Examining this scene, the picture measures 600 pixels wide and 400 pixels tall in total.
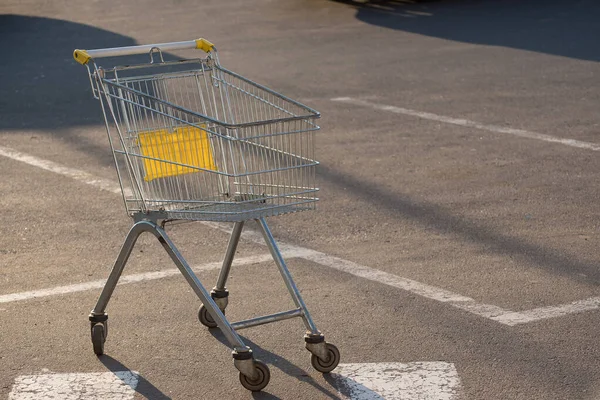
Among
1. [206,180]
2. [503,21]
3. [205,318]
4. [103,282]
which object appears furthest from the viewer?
[503,21]

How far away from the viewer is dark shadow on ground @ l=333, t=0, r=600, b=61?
553 inches

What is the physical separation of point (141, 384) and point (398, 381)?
114 centimetres

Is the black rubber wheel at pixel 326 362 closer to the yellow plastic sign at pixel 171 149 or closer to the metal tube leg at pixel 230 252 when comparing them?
the metal tube leg at pixel 230 252

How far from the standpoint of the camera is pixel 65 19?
18.4m

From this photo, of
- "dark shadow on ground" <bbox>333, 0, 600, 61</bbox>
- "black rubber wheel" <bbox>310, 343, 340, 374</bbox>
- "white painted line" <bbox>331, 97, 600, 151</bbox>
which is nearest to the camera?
"black rubber wheel" <bbox>310, 343, 340, 374</bbox>

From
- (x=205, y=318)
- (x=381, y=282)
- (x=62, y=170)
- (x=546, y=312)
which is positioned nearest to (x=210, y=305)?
(x=205, y=318)

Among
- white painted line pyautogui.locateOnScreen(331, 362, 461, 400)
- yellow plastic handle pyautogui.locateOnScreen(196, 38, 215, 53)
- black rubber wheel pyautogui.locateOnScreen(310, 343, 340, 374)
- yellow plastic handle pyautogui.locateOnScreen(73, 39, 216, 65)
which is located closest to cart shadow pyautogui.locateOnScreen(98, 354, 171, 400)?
black rubber wheel pyautogui.locateOnScreen(310, 343, 340, 374)

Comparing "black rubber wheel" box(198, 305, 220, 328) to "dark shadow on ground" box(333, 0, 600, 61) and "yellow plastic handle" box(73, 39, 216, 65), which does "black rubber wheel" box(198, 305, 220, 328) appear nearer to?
"yellow plastic handle" box(73, 39, 216, 65)

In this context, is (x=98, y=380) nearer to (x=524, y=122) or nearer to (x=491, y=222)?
(x=491, y=222)

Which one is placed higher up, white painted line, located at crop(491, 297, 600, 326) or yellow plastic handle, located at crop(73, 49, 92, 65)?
yellow plastic handle, located at crop(73, 49, 92, 65)

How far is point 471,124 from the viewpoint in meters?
9.51

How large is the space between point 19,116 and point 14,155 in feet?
5.67

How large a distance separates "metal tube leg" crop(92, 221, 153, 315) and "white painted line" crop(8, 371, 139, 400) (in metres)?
0.35

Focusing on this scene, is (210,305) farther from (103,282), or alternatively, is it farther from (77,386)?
(103,282)
